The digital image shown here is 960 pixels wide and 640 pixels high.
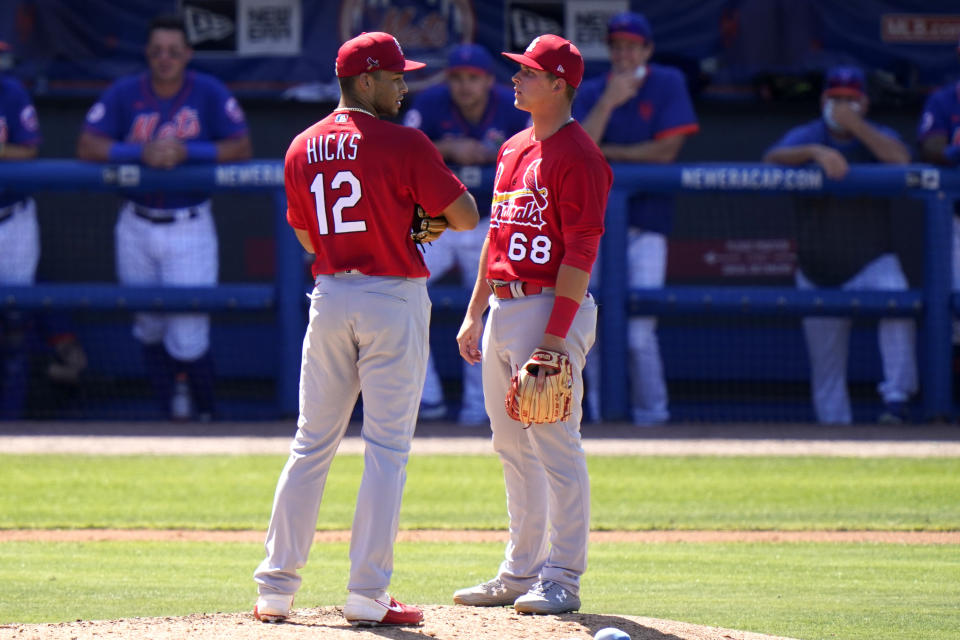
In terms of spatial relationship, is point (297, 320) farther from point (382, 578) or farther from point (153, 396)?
point (382, 578)

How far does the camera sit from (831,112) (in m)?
9.14

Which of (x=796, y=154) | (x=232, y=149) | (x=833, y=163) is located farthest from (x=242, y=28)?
(x=833, y=163)

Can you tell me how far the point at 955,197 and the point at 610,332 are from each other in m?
2.28

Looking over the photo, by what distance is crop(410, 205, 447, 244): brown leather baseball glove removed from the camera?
4.38 metres

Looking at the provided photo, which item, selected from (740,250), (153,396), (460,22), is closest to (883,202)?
(740,250)

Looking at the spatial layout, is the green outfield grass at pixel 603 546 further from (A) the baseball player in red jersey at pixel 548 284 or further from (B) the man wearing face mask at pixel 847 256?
(B) the man wearing face mask at pixel 847 256

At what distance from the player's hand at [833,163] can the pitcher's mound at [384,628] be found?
495 centimetres

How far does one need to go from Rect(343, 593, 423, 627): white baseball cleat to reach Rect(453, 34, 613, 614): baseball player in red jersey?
381 mm

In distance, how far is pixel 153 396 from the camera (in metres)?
9.58

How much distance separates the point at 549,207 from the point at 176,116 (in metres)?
5.27

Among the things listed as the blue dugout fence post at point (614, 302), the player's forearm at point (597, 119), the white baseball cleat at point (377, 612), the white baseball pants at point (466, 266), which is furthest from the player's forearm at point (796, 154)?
the white baseball cleat at point (377, 612)

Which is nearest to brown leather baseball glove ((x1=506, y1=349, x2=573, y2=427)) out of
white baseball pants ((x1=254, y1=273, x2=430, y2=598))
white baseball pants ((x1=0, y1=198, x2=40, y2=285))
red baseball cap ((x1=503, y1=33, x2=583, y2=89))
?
white baseball pants ((x1=254, y1=273, x2=430, y2=598))

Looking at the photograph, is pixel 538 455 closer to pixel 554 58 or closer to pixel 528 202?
pixel 528 202

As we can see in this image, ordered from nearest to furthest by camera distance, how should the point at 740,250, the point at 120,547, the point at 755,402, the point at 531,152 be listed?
the point at 531,152, the point at 120,547, the point at 755,402, the point at 740,250
